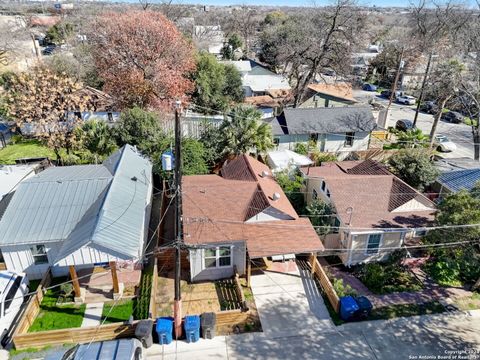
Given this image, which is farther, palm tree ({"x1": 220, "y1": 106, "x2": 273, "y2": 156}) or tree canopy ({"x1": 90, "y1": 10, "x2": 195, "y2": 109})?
tree canopy ({"x1": 90, "y1": 10, "x2": 195, "y2": 109})

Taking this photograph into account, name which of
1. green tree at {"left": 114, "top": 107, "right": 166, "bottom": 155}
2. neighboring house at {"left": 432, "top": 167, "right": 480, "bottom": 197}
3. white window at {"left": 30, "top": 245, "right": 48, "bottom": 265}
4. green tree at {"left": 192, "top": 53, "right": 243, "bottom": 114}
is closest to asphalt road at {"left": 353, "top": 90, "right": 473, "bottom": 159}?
neighboring house at {"left": 432, "top": 167, "right": 480, "bottom": 197}

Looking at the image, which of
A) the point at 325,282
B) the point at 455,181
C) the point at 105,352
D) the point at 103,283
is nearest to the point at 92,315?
the point at 103,283

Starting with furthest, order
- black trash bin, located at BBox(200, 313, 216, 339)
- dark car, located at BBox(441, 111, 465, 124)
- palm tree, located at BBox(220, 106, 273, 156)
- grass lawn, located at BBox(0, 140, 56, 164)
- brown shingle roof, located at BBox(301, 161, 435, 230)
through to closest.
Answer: dark car, located at BBox(441, 111, 465, 124) → grass lawn, located at BBox(0, 140, 56, 164) → palm tree, located at BBox(220, 106, 273, 156) → brown shingle roof, located at BBox(301, 161, 435, 230) → black trash bin, located at BBox(200, 313, 216, 339)

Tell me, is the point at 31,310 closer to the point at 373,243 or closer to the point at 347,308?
the point at 347,308

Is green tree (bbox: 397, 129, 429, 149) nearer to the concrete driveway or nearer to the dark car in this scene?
the dark car

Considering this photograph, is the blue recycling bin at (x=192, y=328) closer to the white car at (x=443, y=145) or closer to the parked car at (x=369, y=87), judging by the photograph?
the white car at (x=443, y=145)

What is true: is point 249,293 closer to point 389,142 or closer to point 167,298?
point 167,298

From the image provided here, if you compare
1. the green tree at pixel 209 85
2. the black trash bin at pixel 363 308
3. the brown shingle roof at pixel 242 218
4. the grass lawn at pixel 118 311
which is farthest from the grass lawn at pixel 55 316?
the green tree at pixel 209 85
